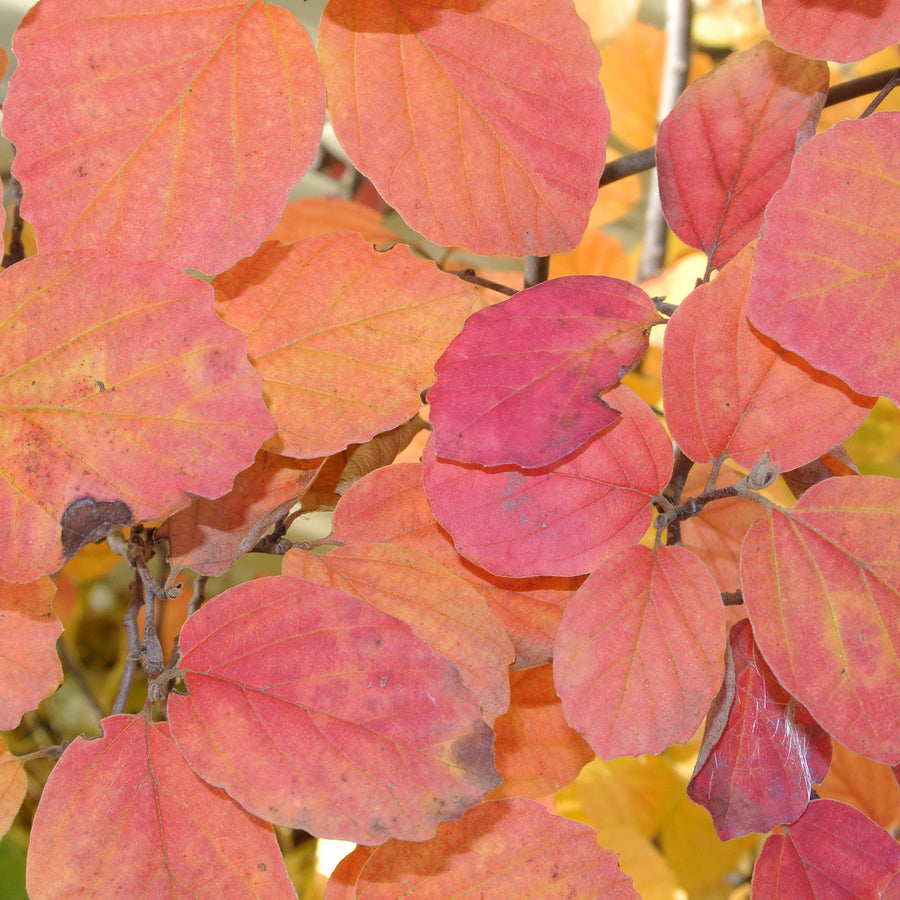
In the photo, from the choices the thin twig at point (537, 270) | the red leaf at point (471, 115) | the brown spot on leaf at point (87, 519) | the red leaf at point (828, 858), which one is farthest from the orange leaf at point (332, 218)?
the red leaf at point (828, 858)

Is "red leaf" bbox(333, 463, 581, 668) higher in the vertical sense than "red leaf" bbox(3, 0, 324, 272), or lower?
lower

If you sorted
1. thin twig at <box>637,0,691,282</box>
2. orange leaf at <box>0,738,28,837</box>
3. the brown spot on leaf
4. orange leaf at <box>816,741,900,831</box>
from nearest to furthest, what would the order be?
the brown spot on leaf < orange leaf at <box>0,738,28,837</box> < orange leaf at <box>816,741,900,831</box> < thin twig at <box>637,0,691,282</box>

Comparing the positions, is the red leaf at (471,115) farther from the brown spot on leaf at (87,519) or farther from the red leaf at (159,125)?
the brown spot on leaf at (87,519)

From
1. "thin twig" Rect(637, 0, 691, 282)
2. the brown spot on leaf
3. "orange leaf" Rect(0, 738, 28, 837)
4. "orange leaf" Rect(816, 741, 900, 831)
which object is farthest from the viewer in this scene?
"thin twig" Rect(637, 0, 691, 282)

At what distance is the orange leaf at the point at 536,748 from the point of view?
0.45 meters

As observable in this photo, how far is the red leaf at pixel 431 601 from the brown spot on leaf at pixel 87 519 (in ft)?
0.30

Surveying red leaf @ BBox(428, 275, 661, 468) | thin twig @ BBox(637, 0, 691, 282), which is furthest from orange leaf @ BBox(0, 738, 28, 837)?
thin twig @ BBox(637, 0, 691, 282)

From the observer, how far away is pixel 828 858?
41cm

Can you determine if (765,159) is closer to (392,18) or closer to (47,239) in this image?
(392,18)

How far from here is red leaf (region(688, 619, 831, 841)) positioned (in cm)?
39

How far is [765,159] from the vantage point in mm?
406

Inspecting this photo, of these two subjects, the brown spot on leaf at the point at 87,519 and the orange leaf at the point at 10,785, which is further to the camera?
the orange leaf at the point at 10,785

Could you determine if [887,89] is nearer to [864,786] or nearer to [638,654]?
[638,654]

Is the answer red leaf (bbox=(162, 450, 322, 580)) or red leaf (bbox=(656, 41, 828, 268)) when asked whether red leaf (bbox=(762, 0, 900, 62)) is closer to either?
red leaf (bbox=(656, 41, 828, 268))
